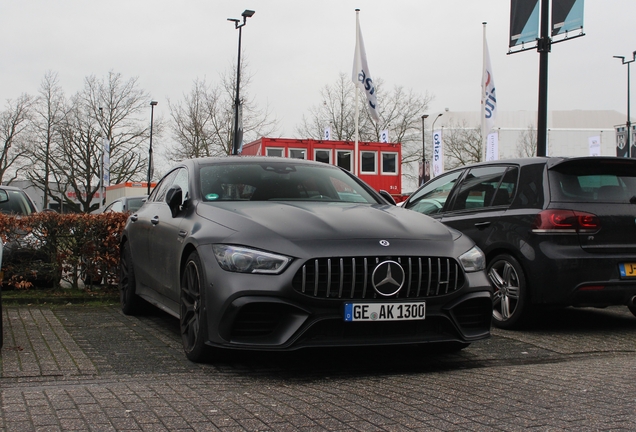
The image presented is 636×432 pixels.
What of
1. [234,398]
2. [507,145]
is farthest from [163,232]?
[507,145]

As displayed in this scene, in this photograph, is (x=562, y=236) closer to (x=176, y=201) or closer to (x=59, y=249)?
(x=176, y=201)

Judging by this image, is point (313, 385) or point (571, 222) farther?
point (571, 222)

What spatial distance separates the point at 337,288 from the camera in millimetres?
4648

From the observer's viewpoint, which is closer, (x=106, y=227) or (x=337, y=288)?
(x=337, y=288)

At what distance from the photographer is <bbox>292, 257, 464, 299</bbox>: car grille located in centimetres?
462

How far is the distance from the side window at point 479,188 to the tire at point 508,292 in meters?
0.70

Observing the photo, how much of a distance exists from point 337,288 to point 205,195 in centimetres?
176

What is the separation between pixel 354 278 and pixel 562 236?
9.17 feet

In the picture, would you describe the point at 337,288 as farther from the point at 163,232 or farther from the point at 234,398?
the point at 163,232

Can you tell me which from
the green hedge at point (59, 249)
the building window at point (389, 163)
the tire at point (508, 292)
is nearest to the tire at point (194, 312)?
the tire at point (508, 292)

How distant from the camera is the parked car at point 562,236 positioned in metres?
6.62

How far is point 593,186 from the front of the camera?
682cm

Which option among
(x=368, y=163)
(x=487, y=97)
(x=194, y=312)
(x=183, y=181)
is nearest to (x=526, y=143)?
(x=368, y=163)

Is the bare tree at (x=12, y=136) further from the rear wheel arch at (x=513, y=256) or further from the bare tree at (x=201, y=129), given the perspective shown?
the rear wheel arch at (x=513, y=256)
